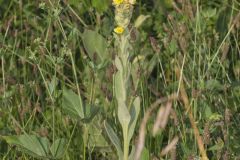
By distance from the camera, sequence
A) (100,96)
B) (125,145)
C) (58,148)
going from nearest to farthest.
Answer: (125,145)
(58,148)
(100,96)

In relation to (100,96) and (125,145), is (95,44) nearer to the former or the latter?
(100,96)

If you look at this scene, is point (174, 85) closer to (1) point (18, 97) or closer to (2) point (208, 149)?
(2) point (208, 149)

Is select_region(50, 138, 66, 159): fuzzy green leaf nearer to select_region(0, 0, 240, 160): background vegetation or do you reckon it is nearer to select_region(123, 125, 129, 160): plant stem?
select_region(0, 0, 240, 160): background vegetation

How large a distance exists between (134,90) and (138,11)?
4.43 feet

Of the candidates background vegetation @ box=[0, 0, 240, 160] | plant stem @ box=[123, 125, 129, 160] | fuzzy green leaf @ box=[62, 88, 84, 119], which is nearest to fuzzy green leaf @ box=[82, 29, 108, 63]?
background vegetation @ box=[0, 0, 240, 160]

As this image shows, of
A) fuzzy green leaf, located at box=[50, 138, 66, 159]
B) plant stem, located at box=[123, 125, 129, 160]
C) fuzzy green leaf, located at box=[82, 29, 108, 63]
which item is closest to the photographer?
plant stem, located at box=[123, 125, 129, 160]

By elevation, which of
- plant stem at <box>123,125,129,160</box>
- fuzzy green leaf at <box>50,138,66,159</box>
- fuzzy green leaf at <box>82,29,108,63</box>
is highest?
fuzzy green leaf at <box>82,29,108,63</box>

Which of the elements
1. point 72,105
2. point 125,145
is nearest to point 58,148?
point 72,105

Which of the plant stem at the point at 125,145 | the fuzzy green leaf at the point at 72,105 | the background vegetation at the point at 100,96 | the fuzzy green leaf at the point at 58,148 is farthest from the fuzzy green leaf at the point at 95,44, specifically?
the plant stem at the point at 125,145

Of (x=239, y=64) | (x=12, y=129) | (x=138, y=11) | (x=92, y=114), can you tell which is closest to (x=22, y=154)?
(x=12, y=129)

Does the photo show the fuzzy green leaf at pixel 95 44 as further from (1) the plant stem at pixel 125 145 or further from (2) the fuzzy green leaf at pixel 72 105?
(1) the plant stem at pixel 125 145

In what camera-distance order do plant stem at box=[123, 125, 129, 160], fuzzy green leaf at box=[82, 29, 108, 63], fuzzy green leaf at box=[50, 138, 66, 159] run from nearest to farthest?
plant stem at box=[123, 125, 129, 160] < fuzzy green leaf at box=[50, 138, 66, 159] < fuzzy green leaf at box=[82, 29, 108, 63]

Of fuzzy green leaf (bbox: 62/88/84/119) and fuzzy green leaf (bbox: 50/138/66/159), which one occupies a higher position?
fuzzy green leaf (bbox: 62/88/84/119)

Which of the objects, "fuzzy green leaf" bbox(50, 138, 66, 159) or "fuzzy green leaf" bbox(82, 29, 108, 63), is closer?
"fuzzy green leaf" bbox(50, 138, 66, 159)
